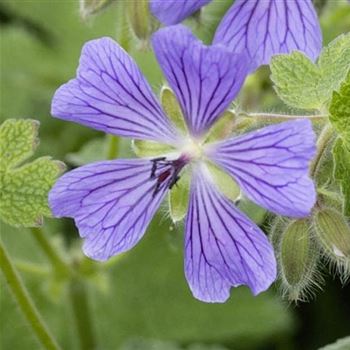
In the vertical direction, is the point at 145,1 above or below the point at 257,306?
above

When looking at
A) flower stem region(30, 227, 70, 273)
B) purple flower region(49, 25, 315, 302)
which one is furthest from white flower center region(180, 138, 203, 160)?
flower stem region(30, 227, 70, 273)

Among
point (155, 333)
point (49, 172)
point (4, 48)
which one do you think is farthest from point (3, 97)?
point (49, 172)

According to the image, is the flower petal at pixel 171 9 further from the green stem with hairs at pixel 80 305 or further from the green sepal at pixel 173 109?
the green stem with hairs at pixel 80 305

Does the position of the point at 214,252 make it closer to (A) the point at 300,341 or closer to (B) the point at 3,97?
(A) the point at 300,341

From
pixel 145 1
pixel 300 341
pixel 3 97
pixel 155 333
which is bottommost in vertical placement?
pixel 300 341

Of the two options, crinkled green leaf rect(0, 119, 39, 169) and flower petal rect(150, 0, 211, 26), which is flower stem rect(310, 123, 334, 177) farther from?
crinkled green leaf rect(0, 119, 39, 169)

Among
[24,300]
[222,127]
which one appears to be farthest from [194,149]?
[24,300]

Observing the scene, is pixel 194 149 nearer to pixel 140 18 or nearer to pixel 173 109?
pixel 173 109

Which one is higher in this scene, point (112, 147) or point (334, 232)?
point (112, 147)
